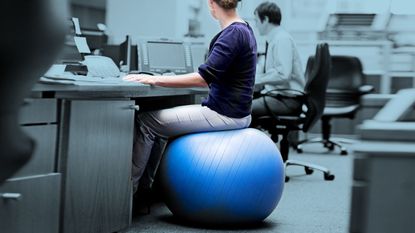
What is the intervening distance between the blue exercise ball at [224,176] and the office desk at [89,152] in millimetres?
252

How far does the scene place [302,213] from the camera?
3.26 m

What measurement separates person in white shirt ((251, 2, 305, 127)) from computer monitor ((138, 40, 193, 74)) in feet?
1.53

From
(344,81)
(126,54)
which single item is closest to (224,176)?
(126,54)

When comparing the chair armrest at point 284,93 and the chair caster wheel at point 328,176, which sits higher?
the chair armrest at point 284,93

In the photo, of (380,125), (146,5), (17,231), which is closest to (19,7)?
(380,125)

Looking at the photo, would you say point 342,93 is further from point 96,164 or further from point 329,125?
point 96,164

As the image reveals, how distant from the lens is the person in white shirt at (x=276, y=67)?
4.12 metres

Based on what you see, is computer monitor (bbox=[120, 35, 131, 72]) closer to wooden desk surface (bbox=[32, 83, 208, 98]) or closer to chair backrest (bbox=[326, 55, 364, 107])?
wooden desk surface (bbox=[32, 83, 208, 98])

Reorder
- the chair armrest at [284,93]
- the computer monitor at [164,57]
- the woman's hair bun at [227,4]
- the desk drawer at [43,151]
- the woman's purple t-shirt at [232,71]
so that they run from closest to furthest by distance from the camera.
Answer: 1. the desk drawer at [43,151]
2. the woman's purple t-shirt at [232,71]
3. the woman's hair bun at [227,4]
4. the computer monitor at [164,57]
5. the chair armrest at [284,93]

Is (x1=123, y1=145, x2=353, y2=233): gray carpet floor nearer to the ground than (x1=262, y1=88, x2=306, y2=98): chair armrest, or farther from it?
nearer to the ground

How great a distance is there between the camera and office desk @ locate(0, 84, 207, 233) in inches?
Answer: 85.1

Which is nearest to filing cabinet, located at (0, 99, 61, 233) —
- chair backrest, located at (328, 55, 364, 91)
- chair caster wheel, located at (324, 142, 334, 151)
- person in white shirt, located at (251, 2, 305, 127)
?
person in white shirt, located at (251, 2, 305, 127)

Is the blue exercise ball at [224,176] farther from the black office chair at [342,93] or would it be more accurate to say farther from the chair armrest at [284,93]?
the black office chair at [342,93]

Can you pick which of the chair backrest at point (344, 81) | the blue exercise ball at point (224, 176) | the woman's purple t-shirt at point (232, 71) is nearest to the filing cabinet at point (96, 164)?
Answer: the blue exercise ball at point (224, 176)
